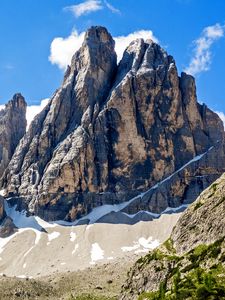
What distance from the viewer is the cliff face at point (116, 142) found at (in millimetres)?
176250

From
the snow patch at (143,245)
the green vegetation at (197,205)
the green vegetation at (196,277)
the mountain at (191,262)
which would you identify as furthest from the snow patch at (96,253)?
the green vegetation at (196,277)

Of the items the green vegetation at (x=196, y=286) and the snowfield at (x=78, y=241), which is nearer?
the green vegetation at (x=196, y=286)

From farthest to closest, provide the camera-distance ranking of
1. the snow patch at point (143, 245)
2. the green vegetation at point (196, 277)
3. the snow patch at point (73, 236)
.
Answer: the snow patch at point (73, 236) → the snow patch at point (143, 245) → the green vegetation at point (196, 277)

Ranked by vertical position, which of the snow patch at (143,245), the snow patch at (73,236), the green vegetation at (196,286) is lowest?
the green vegetation at (196,286)

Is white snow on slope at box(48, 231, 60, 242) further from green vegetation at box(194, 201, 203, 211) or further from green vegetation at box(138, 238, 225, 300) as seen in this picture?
green vegetation at box(138, 238, 225, 300)

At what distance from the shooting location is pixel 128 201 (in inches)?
6875

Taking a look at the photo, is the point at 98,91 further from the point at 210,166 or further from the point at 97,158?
the point at 210,166

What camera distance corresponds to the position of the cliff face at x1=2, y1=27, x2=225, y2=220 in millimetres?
176250

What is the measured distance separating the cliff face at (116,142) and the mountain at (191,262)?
390 feet

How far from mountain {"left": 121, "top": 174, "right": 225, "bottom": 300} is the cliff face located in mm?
118807

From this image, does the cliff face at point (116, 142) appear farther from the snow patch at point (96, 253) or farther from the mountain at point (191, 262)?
the mountain at point (191, 262)

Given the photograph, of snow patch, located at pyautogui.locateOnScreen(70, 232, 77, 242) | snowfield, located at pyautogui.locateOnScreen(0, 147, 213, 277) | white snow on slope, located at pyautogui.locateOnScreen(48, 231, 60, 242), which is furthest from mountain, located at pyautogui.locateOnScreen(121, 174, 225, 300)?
white snow on slope, located at pyautogui.locateOnScreen(48, 231, 60, 242)

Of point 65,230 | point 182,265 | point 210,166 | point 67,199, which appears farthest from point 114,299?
point 210,166

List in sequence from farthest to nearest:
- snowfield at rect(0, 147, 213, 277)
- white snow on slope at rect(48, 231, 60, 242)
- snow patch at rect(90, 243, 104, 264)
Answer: white snow on slope at rect(48, 231, 60, 242), snow patch at rect(90, 243, 104, 264), snowfield at rect(0, 147, 213, 277)
